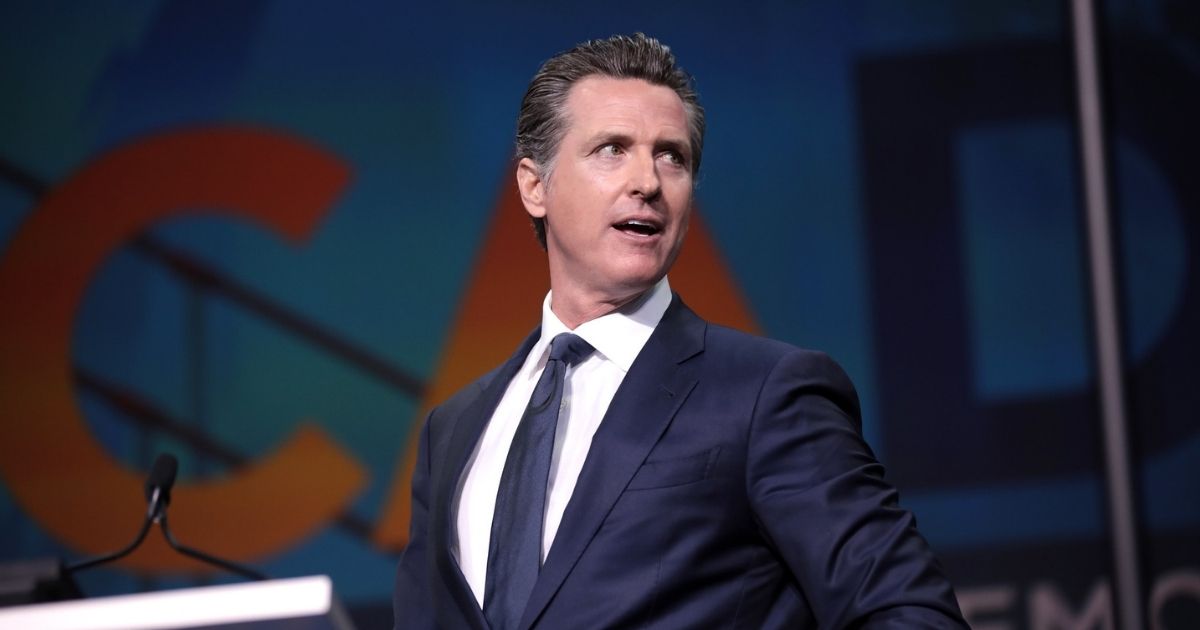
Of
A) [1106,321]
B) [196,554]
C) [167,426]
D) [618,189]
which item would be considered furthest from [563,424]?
[1106,321]

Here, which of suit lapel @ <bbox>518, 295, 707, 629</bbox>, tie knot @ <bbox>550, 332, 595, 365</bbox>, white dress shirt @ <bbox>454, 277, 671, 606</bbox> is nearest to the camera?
suit lapel @ <bbox>518, 295, 707, 629</bbox>

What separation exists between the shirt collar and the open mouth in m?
Answer: 0.07

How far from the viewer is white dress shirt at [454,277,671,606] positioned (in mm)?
1645

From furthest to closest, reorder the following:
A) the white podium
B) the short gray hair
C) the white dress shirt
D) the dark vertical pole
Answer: the dark vertical pole
the short gray hair
the white dress shirt
the white podium

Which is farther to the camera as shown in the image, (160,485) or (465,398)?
(160,485)

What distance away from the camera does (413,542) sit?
1806 millimetres

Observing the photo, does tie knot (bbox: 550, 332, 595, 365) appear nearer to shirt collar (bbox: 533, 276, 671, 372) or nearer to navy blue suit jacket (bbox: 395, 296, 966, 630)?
shirt collar (bbox: 533, 276, 671, 372)

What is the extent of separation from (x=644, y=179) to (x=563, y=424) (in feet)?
1.13

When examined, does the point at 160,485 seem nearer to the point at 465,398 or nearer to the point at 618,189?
the point at 465,398

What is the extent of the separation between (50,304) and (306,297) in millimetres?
637

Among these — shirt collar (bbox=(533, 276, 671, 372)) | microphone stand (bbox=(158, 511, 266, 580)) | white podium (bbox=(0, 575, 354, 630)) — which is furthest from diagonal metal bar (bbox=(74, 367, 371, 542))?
white podium (bbox=(0, 575, 354, 630))

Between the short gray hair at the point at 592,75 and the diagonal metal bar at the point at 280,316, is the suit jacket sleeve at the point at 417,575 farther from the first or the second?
the diagonal metal bar at the point at 280,316

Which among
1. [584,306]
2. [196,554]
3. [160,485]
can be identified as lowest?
[196,554]

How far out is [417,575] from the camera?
5.77 ft
